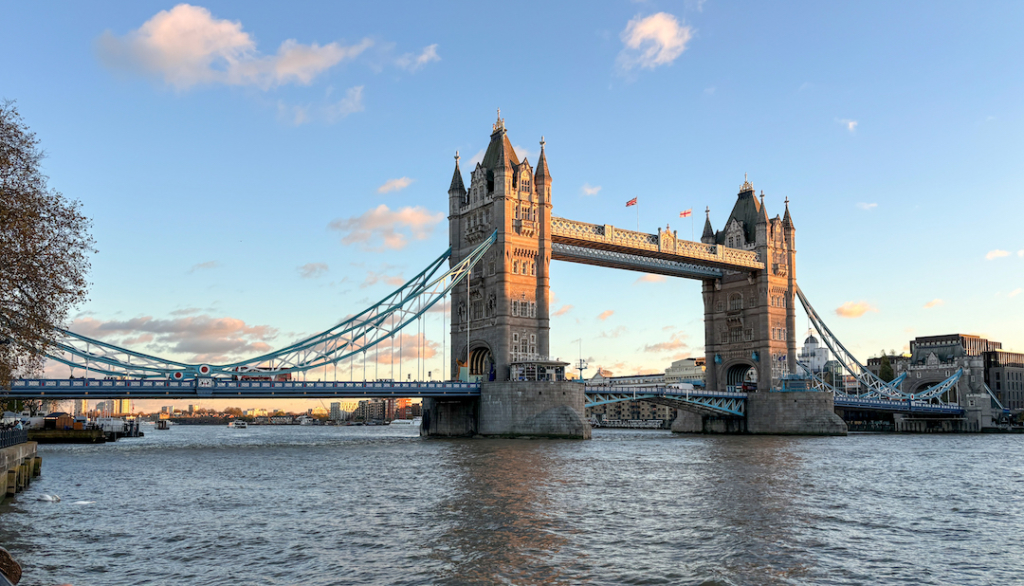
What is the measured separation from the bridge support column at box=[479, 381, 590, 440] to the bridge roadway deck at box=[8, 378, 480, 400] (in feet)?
11.1

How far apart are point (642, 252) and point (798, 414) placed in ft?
85.9

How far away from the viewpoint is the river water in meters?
20.1

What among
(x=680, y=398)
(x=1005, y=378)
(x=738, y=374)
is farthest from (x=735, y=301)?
(x=1005, y=378)

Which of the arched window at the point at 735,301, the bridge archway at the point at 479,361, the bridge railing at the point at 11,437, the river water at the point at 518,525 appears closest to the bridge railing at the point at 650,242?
the arched window at the point at 735,301

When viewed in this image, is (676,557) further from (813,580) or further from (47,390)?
(47,390)

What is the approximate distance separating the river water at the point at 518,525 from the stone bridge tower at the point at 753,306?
53.8m

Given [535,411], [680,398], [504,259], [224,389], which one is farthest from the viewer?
[680,398]

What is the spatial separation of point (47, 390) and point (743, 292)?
7660cm

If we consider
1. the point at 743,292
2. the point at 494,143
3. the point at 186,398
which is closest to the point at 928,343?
the point at 743,292

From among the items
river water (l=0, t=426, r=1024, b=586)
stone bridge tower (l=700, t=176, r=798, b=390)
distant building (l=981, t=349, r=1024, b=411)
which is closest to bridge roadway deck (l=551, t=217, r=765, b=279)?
stone bridge tower (l=700, t=176, r=798, b=390)

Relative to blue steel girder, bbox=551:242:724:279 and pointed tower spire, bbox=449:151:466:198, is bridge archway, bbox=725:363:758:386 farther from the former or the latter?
pointed tower spire, bbox=449:151:466:198

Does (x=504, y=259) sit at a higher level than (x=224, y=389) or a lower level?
higher

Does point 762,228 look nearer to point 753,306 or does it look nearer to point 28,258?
point 753,306

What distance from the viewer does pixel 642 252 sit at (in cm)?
9119
